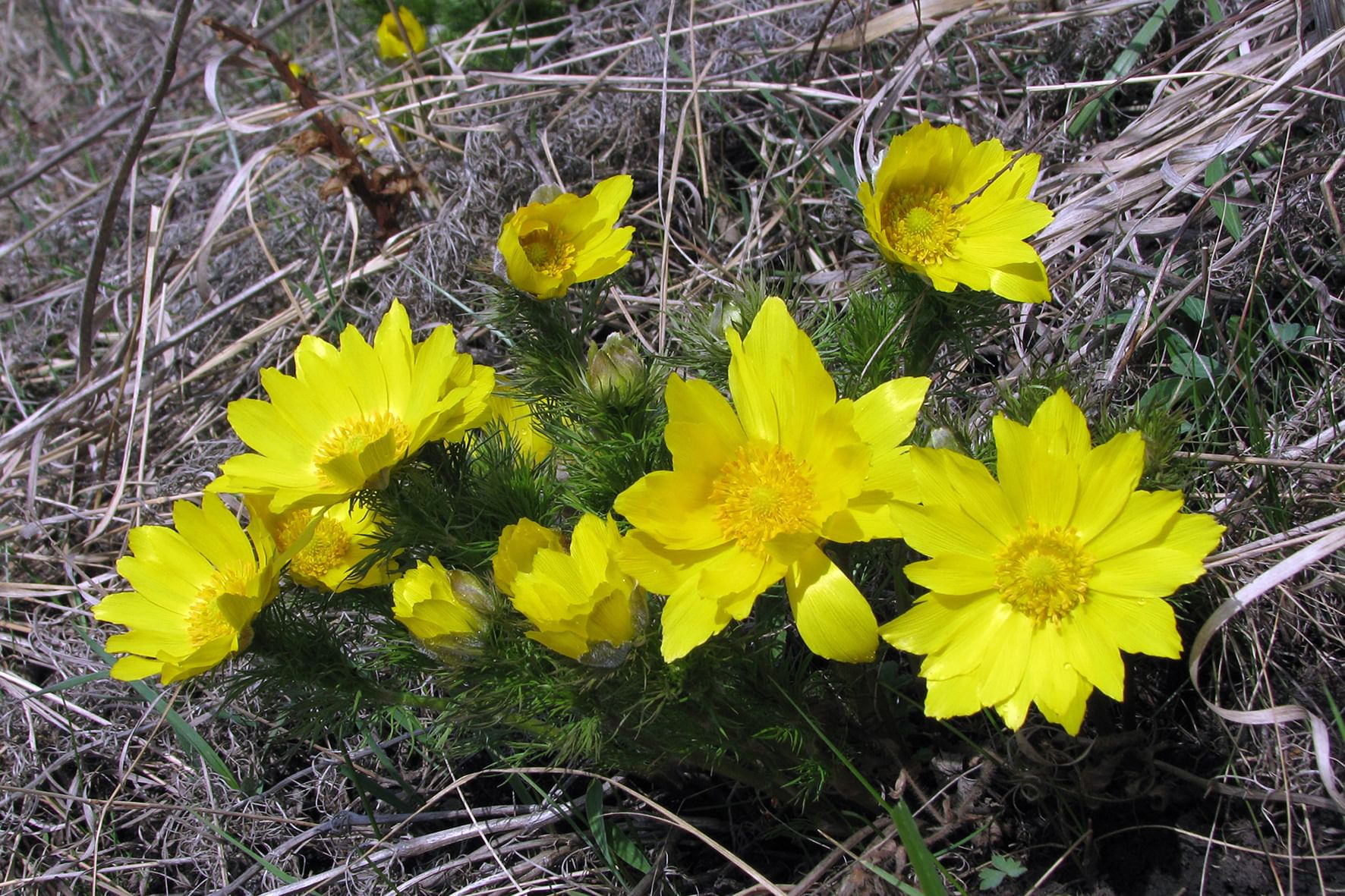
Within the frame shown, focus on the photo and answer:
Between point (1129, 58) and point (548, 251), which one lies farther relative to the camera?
point (1129, 58)

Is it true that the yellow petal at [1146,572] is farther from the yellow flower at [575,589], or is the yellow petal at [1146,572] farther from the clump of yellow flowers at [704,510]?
the yellow flower at [575,589]

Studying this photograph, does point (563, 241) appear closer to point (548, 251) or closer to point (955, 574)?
point (548, 251)

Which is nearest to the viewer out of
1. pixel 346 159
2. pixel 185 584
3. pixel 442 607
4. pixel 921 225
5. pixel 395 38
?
pixel 442 607

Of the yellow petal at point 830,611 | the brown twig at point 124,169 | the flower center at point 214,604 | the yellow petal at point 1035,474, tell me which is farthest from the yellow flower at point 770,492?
the brown twig at point 124,169

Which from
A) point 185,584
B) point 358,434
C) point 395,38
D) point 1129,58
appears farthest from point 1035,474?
point 395,38

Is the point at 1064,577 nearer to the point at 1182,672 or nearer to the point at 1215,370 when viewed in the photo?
the point at 1182,672

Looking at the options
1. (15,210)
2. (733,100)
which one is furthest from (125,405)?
(733,100)

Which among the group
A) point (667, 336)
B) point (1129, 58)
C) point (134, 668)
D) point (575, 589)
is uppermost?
point (1129, 58)

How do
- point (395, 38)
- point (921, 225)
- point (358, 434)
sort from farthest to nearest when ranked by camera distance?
point (395, 38), point (358, 434), point (921, 225)
